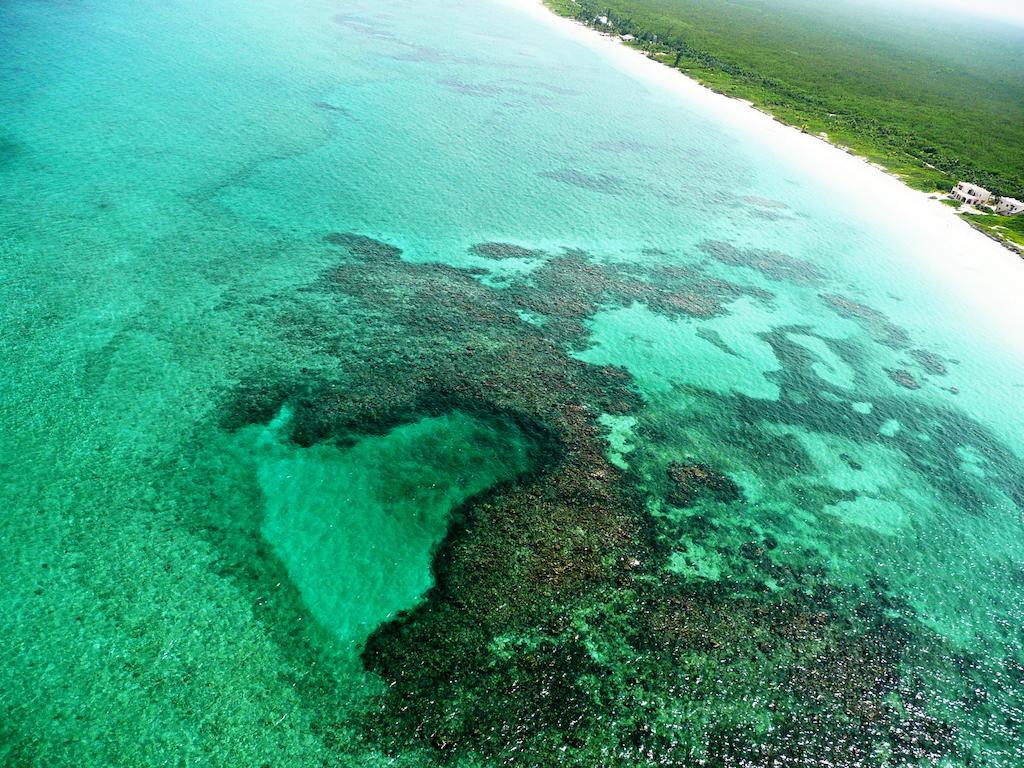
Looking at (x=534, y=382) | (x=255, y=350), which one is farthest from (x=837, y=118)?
(x=255, y=350)

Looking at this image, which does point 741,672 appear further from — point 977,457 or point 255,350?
point 255,350

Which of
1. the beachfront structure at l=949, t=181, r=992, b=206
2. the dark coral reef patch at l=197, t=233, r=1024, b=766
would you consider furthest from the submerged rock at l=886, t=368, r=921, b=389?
the beachfront structure at l=949, t=181, r=992, b=206

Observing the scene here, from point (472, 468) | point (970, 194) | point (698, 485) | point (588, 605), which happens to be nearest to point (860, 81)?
point (970, 194)

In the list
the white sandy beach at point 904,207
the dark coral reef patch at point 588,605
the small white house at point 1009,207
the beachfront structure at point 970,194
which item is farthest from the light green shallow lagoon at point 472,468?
the small white house at point 1009,207

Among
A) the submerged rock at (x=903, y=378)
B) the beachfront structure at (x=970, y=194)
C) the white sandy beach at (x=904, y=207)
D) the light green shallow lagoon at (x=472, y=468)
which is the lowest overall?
the light green shallow lagoon at (x=472, y=468)

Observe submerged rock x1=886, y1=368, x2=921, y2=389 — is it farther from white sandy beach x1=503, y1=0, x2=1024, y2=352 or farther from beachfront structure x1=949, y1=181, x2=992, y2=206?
beachfront structure x1=949, y1=181, x2=992, y2=206

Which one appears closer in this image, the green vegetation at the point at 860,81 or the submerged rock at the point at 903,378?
the submerged rock at the point at 903,378

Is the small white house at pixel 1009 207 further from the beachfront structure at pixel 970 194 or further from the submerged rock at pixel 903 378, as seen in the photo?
A: the submerged rock at pixel 903 378
